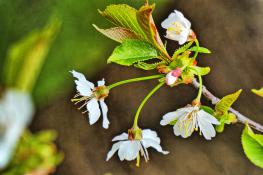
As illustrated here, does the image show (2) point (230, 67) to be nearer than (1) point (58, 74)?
Yes

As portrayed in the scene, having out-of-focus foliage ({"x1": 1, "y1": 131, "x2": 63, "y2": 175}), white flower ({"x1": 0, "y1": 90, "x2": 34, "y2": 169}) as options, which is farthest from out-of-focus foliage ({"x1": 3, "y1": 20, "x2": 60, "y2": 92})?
out-of-focus foliage ({"x1": 1, "y1": 131, "x2": 63, "y2": 175})

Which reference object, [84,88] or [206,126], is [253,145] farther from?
[84,88]

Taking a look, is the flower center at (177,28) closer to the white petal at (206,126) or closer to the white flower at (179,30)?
the white flower at (179,30)

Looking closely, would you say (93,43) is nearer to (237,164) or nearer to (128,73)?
(128,73)

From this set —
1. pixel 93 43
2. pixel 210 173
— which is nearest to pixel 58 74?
pixel 93 43

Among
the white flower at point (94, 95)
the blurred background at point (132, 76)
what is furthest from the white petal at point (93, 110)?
the blurred background at point (132, 76)

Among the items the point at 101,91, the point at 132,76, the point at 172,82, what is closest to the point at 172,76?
the point at 172,82
